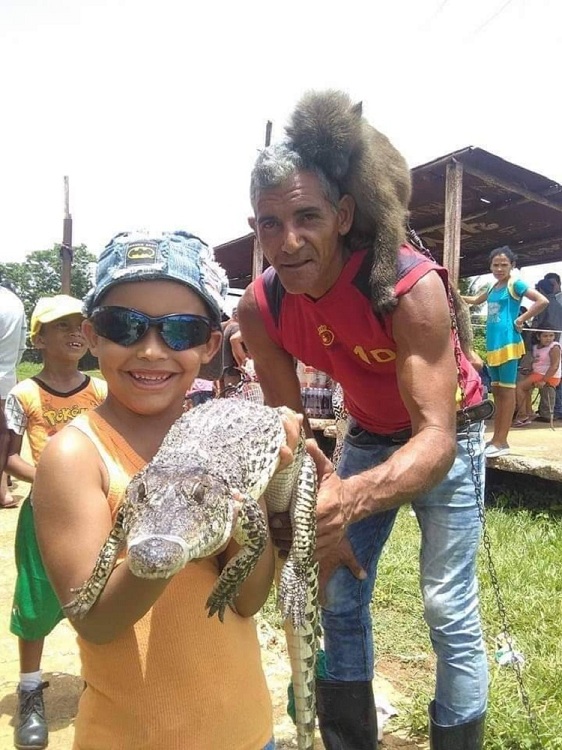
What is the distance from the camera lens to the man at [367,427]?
2.74m

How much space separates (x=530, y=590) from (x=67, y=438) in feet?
13.8

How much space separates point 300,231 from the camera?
298cm

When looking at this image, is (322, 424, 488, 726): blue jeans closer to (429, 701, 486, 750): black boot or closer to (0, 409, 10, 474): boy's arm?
(429, 701, 486, 750): black boot

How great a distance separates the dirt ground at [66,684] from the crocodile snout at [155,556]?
2.54 metres

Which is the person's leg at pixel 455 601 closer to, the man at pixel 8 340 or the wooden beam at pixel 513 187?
the man at pixel 8 340

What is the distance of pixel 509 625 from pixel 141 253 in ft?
12.6

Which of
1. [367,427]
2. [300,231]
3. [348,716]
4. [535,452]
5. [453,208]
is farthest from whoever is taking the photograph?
[453,208]

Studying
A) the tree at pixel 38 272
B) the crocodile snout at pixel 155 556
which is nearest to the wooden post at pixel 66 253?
the crocodile snout at pixel 155 556

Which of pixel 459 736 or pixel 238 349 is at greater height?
pixel 238 349

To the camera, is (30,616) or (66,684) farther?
(66,684)

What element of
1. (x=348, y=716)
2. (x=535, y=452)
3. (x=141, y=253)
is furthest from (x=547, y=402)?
(x=141, y=253)

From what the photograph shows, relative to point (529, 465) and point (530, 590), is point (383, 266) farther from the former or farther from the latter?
point (529, 465)

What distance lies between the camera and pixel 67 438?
1770mm

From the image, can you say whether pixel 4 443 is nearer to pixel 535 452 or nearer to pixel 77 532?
pixel 77 532
